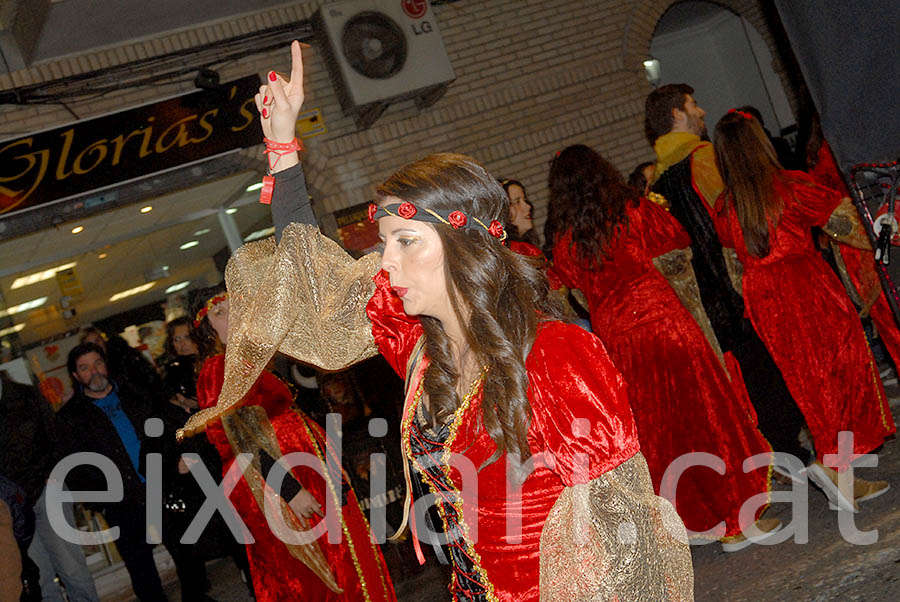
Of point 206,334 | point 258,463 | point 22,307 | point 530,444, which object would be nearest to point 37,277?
point 22,307

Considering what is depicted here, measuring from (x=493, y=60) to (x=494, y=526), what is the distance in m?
7.79

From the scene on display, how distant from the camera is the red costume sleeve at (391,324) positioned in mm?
2375

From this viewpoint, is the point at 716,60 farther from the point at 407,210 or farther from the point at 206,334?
the point at 407,210

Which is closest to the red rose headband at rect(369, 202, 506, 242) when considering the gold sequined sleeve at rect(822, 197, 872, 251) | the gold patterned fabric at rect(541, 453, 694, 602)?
the gold patterned fabric at rect(541, 453, 694, 602)

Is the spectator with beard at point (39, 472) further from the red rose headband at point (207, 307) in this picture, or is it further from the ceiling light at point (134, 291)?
the red rose headband at point (207, 307)

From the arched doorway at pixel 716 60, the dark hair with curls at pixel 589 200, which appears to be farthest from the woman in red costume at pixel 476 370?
the arched doorway at pixel 716 60

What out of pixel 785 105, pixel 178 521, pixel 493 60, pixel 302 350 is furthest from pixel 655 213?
pixel 785 105

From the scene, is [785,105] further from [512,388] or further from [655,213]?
[512,388]

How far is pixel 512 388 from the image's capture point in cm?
190

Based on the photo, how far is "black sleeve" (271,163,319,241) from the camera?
7.36 ft

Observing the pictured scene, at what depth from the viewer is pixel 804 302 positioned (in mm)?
4344

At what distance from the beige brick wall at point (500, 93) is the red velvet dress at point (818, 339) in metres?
4.90

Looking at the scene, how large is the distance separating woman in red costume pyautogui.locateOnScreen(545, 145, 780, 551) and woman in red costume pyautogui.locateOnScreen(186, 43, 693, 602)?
229cm

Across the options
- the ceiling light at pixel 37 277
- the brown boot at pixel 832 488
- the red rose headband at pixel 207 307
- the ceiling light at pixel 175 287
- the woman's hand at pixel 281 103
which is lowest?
the brown boot at pixel 832 488
